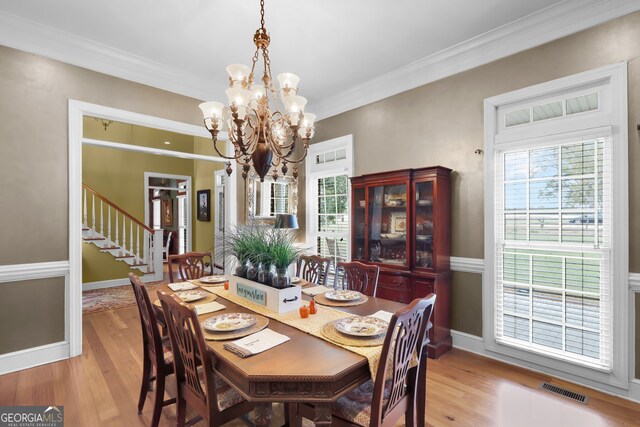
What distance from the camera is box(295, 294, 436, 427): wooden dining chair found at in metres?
1.31

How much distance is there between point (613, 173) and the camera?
91.7 inches

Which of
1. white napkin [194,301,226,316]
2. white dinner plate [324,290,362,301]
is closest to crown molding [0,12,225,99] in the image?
white napkin [194,301,226,316]

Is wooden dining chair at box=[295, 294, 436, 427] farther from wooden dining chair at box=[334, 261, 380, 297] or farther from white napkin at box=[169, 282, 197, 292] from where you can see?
white napkin at box=[169, 282, 197, 292]

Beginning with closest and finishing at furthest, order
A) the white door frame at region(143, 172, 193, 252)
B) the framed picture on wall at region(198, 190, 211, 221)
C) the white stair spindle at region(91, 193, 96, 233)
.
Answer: the white stair spindle at region(91, 193, 96, 233)
the white door frame at region(143, 172, 193, 252)
the framed picture on wall at region(198, 190, 211, 221)

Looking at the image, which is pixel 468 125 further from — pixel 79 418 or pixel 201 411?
pixel 79 418

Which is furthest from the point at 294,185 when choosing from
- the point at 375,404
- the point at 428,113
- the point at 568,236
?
the point at 375,404

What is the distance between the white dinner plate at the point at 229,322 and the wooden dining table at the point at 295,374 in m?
0.12

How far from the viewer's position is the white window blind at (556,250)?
7.93ft

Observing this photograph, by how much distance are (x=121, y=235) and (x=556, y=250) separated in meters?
6.95

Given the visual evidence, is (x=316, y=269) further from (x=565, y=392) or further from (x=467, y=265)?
(x=565, y=392)

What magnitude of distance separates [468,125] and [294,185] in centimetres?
257

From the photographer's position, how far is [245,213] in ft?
14.1

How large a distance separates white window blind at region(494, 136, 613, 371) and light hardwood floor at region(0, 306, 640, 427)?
0.35 metres

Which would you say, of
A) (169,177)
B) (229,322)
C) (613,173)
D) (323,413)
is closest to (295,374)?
(323,413)
